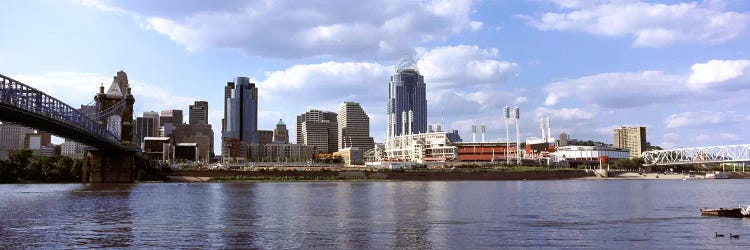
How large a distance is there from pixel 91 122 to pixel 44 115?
37601 millimetres

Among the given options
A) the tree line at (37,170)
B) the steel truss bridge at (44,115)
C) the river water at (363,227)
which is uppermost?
the steel truss bridge at (44,115)

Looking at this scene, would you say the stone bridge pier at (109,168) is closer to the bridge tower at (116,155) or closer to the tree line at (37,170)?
the bridge tower at (116,155)

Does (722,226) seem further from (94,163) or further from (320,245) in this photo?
(94,163)

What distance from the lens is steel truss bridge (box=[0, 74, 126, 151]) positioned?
3314 inches

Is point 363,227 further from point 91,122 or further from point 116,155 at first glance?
point 116,155

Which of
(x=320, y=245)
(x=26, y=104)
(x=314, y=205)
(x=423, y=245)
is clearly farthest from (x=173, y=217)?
(x=26, y=104)

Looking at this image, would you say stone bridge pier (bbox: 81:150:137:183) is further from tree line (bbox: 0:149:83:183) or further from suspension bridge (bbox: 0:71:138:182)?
Answer: tree line (bbox: 0:149:83:183)

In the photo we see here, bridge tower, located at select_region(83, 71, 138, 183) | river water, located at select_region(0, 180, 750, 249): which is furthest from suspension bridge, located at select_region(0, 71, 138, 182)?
river water, located at select_region(0, 180, 750, 249)

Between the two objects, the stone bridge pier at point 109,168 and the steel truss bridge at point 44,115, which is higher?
the steel truss bridge at point 44,115

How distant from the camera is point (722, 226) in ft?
173

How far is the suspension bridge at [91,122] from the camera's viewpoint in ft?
289

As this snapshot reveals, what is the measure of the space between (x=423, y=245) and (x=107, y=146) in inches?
4642

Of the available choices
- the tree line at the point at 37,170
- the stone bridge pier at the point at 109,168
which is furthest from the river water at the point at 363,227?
the tree line at the point at 37,170

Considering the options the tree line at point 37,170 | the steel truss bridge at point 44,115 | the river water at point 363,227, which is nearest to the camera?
the river water at point 363,227
